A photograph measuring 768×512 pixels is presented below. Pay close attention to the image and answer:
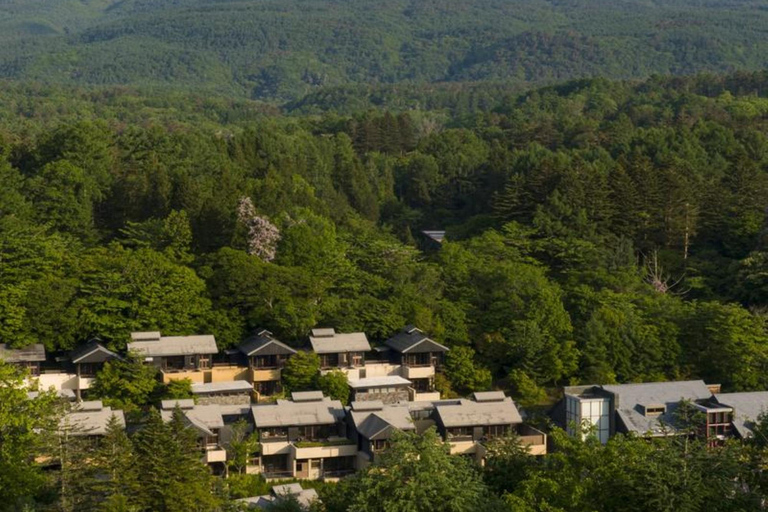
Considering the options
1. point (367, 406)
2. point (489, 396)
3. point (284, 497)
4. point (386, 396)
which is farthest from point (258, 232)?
point (284, 497)

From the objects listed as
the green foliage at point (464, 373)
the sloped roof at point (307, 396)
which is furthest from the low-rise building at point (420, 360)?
the sloped roof at point (307, 396)

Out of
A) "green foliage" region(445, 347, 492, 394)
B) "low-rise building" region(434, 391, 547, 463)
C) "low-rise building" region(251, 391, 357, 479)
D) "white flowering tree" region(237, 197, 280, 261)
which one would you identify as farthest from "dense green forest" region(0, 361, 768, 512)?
"white flowering tree" region(237, 197, 280, 261)

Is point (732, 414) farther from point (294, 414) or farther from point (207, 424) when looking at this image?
point (207, 424)

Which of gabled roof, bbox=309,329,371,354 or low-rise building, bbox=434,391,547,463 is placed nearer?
low-rise building, bbox=434,391,547,463

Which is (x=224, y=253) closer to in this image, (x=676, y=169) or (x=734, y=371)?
(x=734, y=371)

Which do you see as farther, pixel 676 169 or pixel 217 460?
pixel 676 169

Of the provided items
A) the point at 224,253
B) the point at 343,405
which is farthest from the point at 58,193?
the point at 343,405

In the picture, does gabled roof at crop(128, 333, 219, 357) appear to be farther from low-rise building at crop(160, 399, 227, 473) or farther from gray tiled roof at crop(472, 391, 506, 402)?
gray tiled roof at crop(472, 391, 506, 402)
